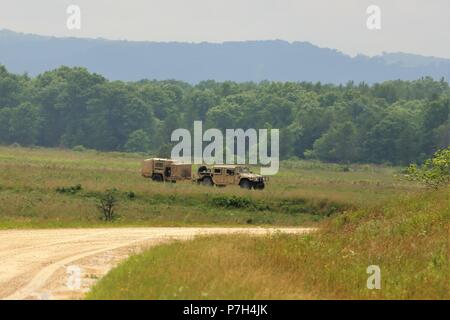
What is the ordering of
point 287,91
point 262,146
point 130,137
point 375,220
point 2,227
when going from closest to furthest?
point 375,220 → point 2,227 → point 262,146 → point 130,137 → point 287,91

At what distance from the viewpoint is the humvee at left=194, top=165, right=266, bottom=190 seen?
2372 inches

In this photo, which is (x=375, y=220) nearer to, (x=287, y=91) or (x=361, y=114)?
(x=361, y=114)

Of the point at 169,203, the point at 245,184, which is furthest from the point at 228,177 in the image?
the point at 169,203

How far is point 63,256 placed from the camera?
70.8 feet

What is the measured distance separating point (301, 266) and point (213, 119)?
508ft

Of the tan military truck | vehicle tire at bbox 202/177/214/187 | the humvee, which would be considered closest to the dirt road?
the humvee

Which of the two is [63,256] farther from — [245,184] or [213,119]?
[213,119]

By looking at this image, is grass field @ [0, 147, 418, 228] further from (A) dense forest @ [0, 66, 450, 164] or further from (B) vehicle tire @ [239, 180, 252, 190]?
(A) dense forest @ [0, 66, 450, 164]

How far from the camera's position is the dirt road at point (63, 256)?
16594mm

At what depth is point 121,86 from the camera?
17150cm

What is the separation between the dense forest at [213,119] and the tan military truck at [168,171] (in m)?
76.2
